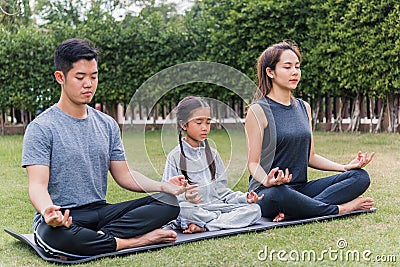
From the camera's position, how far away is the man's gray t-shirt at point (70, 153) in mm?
3281

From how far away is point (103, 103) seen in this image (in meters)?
12.0

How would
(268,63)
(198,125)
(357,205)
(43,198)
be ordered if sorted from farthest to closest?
(268,63)
(357,205)
(198,125)
(43,198)

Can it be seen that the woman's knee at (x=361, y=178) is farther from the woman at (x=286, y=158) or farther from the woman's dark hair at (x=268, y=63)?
the woman's dark hair at (x=268, y=63)

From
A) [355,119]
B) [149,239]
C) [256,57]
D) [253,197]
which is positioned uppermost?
A: [256,57]

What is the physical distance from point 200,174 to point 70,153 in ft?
2.75

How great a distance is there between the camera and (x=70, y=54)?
330 centimetres

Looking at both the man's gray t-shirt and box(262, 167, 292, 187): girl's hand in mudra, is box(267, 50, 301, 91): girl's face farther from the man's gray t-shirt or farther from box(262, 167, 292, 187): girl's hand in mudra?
the man's gray t-shirt

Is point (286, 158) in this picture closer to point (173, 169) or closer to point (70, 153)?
point (173, 169)

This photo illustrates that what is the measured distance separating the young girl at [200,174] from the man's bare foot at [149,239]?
267mm

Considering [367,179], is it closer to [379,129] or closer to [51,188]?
[51,188]

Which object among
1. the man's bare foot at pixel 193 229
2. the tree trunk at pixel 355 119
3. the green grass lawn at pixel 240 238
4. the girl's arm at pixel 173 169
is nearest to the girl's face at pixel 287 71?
the green grass lawn at pixel 240 238

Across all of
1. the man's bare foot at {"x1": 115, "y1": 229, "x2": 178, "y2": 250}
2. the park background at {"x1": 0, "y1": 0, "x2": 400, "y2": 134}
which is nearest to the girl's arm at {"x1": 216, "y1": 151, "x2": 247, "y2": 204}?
the man's bare foot at {"x1": 115, "y1": 229, "x2": 178, "y2": 250}

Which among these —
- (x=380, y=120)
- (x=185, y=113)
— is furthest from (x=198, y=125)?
(x=380, y=120)

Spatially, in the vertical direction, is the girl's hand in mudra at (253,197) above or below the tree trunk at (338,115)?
above
